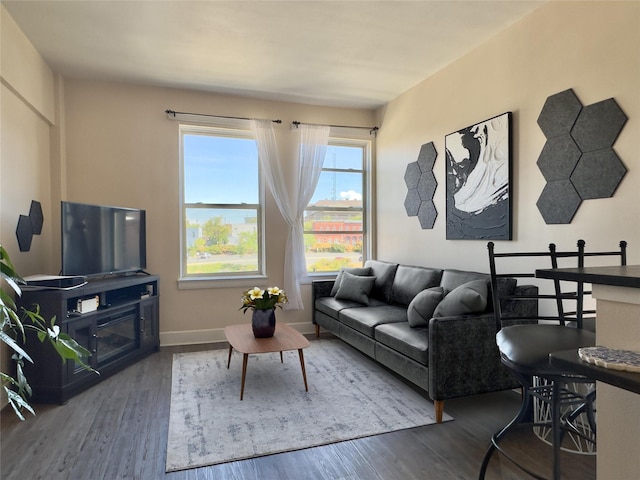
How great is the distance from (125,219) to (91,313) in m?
1.11

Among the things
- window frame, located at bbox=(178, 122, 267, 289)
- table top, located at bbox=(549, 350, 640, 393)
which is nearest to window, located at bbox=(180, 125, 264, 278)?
window frame, located at bbox=(178, 122, 267, 289)

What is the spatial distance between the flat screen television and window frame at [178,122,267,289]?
0.45 metres

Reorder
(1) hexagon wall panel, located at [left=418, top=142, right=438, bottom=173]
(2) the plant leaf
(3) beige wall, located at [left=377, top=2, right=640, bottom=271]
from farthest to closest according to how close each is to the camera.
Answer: (1) hexagon wall panel, located at [left=418, top=142, right=438, bottom=173], (3) beige wall, located at [left=377, top=2, right=640, bottom=271], (2) the plant leaf

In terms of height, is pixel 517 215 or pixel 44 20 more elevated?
pixel 44 20

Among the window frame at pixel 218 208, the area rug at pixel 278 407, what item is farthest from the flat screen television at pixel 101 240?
the area rug at pixel 278 407

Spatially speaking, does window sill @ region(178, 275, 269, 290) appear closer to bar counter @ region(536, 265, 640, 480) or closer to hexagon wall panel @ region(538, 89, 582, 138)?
hexagon wall panel @ region(538, 89, 582, 138)

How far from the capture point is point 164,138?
436 cm

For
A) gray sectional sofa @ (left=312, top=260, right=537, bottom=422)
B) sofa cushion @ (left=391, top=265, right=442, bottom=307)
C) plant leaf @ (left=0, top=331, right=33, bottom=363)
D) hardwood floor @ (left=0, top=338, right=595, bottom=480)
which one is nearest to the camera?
plant leaf @ (left=0, top=331, right=33, bottom=363)

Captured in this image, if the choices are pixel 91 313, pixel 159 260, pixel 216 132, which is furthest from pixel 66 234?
pixel 216 132

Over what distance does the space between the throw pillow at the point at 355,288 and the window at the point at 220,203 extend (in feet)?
3.53

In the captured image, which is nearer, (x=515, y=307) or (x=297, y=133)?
(x=515, y=307)

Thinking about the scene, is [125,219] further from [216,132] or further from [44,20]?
[44,20]

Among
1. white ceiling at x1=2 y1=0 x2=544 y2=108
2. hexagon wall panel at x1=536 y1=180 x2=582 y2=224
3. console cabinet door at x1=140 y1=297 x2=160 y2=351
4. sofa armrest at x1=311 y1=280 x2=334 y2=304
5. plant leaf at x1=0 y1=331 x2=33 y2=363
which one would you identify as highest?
white ceiling at x1=2 y1=0 x2=544 y2=108

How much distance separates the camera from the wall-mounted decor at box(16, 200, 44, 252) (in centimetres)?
312
